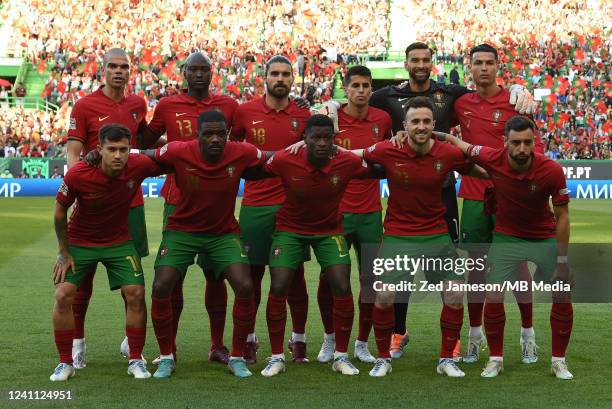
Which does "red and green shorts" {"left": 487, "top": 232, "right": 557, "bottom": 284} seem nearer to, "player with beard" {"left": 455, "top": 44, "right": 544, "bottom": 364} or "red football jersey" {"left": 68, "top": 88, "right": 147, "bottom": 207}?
"player with beard" {"left": 455, "top": 44, "right": 544, "bottom": 364}

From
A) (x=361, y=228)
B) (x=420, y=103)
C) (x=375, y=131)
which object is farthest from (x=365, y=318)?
(x=420, y=103)

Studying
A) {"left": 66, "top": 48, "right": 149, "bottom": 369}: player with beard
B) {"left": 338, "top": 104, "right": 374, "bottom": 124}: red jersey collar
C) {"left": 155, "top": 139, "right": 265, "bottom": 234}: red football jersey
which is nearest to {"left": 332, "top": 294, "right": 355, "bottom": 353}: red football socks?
{"left": 155, "top": 139, "right": 265, "bottom": 234}: red football jersey

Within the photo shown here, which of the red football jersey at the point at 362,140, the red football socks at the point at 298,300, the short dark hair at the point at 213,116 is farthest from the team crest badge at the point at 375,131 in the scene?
the short dark hair at the point at 213,116

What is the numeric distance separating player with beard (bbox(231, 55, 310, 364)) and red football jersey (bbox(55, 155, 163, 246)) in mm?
980

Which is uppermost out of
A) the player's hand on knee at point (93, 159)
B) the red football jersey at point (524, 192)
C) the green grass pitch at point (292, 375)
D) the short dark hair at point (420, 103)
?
the short dark hair at point (420, 103)

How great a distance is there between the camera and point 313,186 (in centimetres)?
748

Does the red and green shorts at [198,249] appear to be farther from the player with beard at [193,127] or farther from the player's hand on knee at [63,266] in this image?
the player's hand on knee at [63,266]

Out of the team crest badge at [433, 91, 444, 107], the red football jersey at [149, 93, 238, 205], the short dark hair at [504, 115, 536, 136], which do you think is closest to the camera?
the short dark hair at [504, 115, 536, 136]

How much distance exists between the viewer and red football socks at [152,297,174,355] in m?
7.34

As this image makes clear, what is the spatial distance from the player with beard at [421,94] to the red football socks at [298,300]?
2.60ft

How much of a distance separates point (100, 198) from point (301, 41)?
3294 cm

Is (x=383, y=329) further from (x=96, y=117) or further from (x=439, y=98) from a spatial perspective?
(x=96, y=117)

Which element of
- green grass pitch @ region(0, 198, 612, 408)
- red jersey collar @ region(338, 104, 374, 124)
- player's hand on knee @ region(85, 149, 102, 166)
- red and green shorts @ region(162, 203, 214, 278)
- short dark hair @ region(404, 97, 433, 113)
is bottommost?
green grass pitch @ region(0, 198, 612, 408)

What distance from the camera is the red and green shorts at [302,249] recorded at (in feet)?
24.6
